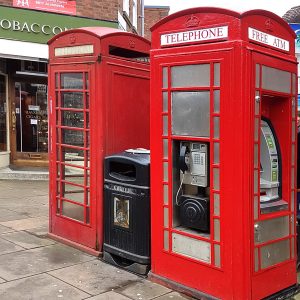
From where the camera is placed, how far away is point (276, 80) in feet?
12.9

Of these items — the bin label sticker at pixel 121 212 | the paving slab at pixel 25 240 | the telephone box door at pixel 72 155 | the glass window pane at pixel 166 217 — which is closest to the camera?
the glass window pane at pixel 166 217

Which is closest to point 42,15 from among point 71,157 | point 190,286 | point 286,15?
point 286,15

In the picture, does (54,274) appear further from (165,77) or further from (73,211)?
(165,77)

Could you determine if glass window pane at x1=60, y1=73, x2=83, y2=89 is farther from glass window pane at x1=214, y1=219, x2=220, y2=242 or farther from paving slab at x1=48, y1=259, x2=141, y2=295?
glass window pane at x1=214, y1=219, x2=220, y2=242

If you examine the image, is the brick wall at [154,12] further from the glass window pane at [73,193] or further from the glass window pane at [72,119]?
the glass window pane at [73,193]

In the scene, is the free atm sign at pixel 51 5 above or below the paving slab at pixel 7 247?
above

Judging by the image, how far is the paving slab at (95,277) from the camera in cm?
424

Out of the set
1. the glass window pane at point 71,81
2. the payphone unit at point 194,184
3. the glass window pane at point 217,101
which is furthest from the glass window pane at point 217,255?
the glass window pane at point 71,81

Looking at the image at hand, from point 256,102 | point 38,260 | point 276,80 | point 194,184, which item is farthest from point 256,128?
point 38,260

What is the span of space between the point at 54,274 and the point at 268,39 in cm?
301

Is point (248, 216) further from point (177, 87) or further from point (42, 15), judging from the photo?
point (42, 15)

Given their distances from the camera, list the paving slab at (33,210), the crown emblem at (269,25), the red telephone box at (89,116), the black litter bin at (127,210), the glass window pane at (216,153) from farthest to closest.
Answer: the paving slab at (33,210) < the red telephone box at (89,116) < the black litter bin at (127,210) < the crown emblem at (269,25) < the glass window pane at (216,153)

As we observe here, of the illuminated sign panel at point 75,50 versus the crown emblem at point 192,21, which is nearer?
the crown emblem at point 192,21

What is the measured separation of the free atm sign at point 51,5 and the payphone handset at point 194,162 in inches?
313
